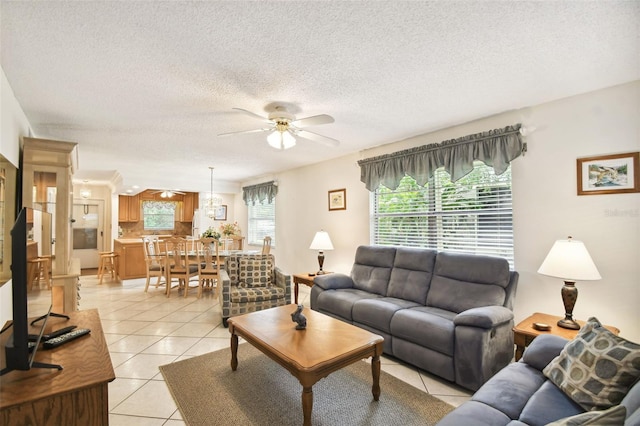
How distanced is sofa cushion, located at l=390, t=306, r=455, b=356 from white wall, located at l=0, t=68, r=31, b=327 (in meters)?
3.06

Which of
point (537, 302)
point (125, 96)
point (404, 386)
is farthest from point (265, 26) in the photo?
point (537, 302)

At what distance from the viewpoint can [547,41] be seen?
72.7 inches

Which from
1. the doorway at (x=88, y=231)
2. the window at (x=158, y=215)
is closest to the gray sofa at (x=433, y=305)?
the window at (x=158, y=215)

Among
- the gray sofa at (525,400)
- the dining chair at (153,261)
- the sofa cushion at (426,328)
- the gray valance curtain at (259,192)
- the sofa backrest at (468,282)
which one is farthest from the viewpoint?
the gray valance curtain at (259,192)

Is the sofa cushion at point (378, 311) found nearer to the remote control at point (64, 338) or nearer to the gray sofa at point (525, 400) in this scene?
the gray sofa at point (525, 400)

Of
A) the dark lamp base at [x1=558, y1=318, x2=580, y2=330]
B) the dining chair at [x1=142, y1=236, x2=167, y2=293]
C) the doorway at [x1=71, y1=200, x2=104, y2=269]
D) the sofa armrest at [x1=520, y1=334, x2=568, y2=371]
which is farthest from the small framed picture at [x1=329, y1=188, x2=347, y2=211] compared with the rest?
the doorway at [x1=71, y1=200, x2=104, y2=269]

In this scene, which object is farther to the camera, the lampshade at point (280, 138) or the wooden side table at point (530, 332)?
the lampshade at point (280, 138)

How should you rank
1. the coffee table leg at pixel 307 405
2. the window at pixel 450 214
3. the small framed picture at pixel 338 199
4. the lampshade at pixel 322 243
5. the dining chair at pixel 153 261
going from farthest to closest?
the dining chair at pixel 153 261, the small framed picture at pixel 338 199, the lampshade at pixel 322 243, the window at pixel 450 214, the coffee table leg at pixel 307 405

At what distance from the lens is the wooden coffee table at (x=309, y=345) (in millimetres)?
1875

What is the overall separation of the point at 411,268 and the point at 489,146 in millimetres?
1544

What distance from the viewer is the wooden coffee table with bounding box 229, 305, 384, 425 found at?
1.88 meters

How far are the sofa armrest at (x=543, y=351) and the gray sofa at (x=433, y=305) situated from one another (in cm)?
36

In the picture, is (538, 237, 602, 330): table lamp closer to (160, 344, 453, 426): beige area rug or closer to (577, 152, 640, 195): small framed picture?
(577, 152, 640, 195): small framed picture

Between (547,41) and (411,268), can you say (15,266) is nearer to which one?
(547,41)
